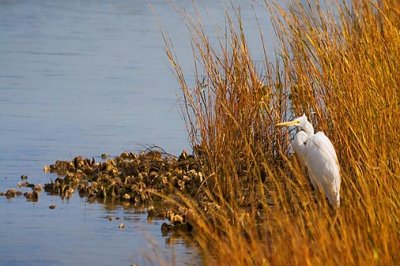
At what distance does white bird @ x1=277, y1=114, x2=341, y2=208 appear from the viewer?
23.1 feet

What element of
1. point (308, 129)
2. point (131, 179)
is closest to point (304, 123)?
point (308, 129)

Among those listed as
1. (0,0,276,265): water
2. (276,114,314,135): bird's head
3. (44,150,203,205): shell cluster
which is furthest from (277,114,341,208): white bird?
(44,150,203,205): shell cluster

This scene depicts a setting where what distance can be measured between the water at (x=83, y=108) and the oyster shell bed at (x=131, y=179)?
5.7 inches

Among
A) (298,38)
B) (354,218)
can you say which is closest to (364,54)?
(298,38)

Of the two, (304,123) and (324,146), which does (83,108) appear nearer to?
(304,123)

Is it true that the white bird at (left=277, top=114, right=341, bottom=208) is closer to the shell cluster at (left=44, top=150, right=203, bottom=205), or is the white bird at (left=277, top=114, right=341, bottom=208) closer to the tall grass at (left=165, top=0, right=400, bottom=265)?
the tall grass at (left=165, top=0, right=400, bottom=265)

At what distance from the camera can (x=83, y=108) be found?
12.1 m

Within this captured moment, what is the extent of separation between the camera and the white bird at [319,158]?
23.1 feet

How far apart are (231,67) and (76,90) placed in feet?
17.5

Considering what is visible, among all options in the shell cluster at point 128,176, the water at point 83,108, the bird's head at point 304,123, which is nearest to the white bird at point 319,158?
the bird's head at point 304,123

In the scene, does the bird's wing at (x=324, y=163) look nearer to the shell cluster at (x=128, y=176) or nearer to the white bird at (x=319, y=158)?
the white bird at (x=319, y=158)

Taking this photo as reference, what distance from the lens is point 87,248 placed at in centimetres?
720

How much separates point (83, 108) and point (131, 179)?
3477mm

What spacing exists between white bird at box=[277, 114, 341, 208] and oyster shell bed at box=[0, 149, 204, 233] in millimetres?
964
